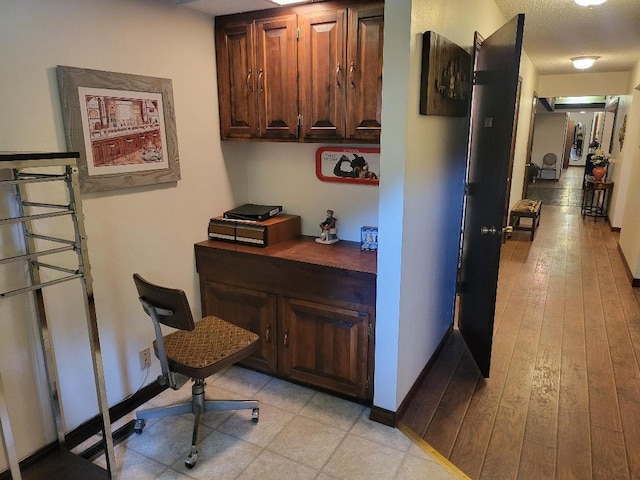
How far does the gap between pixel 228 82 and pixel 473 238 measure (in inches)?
72.7

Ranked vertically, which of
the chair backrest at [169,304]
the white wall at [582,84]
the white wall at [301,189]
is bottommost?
the chair backrest at [169,304]

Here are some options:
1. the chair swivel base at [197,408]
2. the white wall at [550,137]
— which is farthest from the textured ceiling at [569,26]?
the white wall at [550,137]

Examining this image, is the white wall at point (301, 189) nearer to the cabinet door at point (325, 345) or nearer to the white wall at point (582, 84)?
the cabinet door at point (325, 345)

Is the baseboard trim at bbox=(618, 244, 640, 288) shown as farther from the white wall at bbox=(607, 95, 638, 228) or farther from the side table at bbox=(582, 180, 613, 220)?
the side table at bbox=(582, 180, 613, 220)

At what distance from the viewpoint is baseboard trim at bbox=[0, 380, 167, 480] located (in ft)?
6.39

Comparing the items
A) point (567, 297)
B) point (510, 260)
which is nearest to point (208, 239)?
point (567, 297)

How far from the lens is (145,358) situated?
96.7 inches

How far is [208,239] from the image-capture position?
2.76 meters

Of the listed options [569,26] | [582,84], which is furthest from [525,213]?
[582,84]

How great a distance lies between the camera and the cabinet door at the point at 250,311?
2.56 metres

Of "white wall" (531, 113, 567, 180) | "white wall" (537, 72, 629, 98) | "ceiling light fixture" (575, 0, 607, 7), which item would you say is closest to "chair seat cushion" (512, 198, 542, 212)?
"white wall" (537, 72, 629, 98)

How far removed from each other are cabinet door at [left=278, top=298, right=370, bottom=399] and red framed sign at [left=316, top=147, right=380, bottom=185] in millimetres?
818

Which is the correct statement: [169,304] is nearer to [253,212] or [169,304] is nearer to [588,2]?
[253,212]

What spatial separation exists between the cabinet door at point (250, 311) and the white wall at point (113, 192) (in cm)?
11
